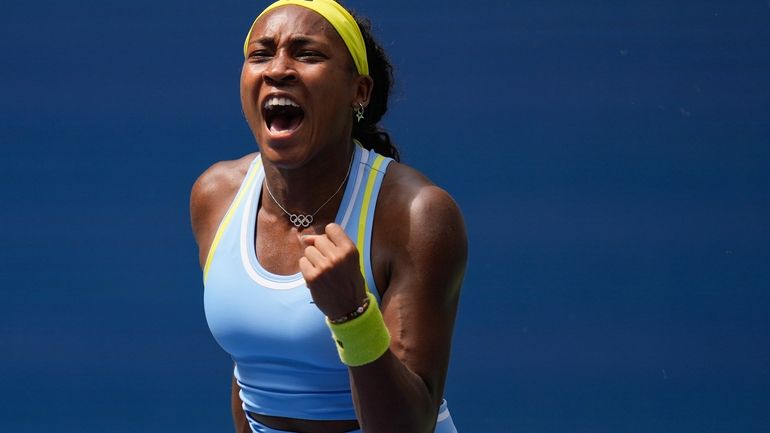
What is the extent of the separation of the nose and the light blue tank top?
0.56 ft

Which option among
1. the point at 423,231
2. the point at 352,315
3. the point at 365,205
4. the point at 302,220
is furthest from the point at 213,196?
the point at 352,315

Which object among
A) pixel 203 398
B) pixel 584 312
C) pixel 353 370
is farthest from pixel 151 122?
pixel 353 370

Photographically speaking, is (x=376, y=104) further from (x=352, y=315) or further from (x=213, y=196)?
(x=352, y=315)

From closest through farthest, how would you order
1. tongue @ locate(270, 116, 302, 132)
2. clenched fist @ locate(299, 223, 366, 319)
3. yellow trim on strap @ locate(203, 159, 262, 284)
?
clenched fist @ locate(299, 223, 366, 319)
tongue @ locate(270, 116, 302, 132)
yellow trim on strap @ locate(203, 159, 262, 284)

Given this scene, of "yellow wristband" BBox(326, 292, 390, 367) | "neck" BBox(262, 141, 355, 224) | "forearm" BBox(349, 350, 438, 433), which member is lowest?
"forearm" BBox(349, 350, 438, 433)

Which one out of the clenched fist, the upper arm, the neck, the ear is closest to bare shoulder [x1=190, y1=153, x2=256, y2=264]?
the neck

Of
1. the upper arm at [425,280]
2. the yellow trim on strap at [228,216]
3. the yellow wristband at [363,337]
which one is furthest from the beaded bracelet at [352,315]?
the yellow trim on strap at [228,216]

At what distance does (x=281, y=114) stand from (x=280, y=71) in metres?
0.06

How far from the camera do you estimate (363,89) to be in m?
1.92

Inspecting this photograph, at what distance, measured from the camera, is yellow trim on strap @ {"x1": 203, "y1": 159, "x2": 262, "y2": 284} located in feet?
6.32

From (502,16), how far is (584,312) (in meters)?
0.69

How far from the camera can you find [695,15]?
3.02 metres

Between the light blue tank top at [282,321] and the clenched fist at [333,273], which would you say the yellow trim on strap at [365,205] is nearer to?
the light blue tank top at [282,321]

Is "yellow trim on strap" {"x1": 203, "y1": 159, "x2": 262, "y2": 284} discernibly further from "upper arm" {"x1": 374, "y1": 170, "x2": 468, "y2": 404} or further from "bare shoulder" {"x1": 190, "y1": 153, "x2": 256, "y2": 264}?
"upper arm" {"x1": 374, "y1": 170, "x2": 468, "y2": 404}
